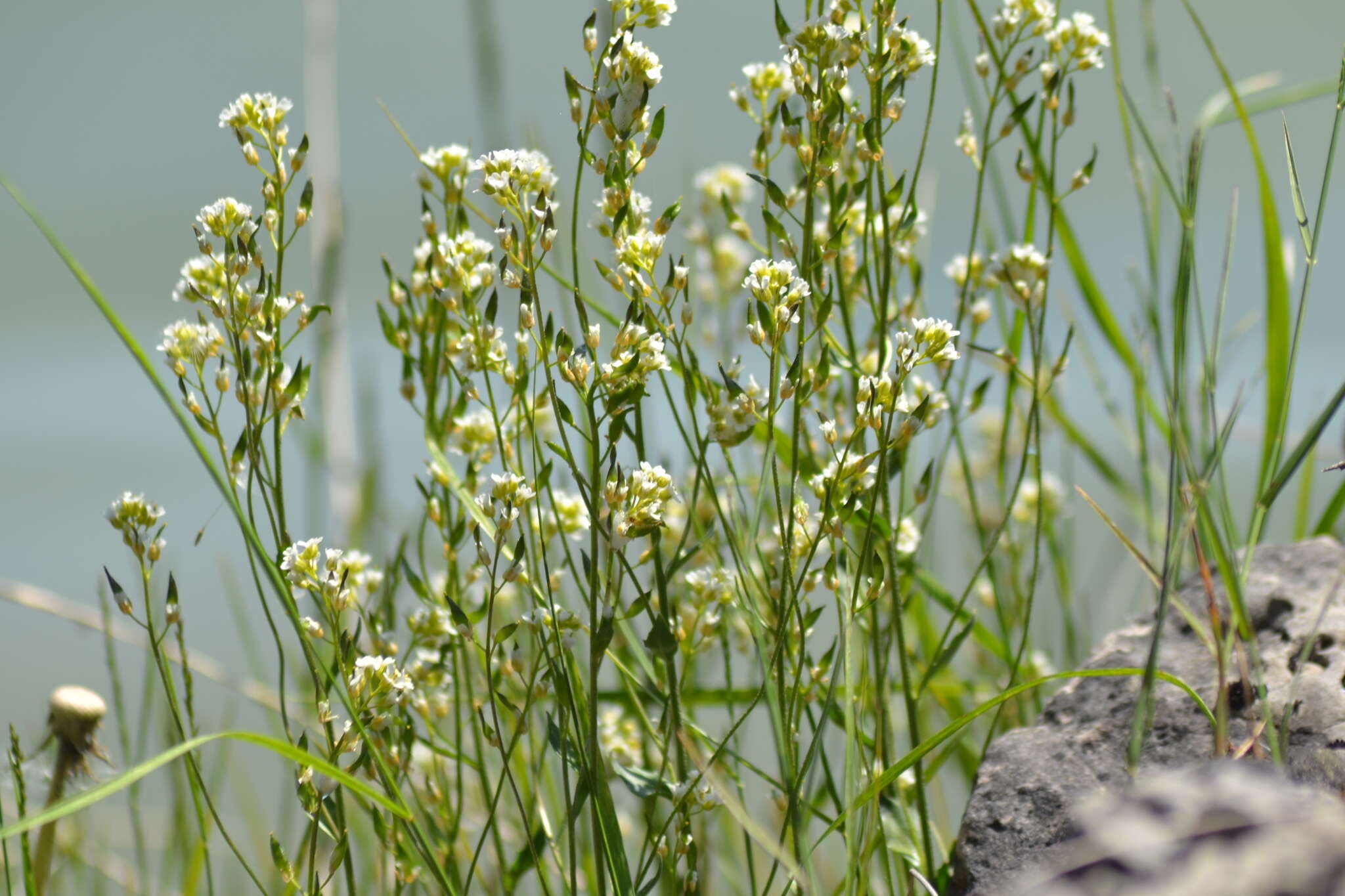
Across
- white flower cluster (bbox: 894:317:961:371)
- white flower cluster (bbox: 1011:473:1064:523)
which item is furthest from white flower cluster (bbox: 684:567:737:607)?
white flower cluster (bbox: 1011:473:1064:523)

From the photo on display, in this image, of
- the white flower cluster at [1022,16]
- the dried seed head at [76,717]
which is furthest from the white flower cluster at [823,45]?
the dried seed head at [76,717]

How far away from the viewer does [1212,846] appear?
0.94 ft

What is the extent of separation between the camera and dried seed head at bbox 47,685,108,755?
2.66 feet

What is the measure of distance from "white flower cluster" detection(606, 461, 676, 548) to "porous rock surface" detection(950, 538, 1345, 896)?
0.94 ft

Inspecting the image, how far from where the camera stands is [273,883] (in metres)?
1.11

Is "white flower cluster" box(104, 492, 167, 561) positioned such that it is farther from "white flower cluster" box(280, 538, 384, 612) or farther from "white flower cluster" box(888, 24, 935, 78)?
"white flower cluster" box(888, 24, 935, 78)

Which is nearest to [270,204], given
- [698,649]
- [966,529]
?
[698,649]

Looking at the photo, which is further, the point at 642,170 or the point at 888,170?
the point at 888,170

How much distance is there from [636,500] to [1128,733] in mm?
408

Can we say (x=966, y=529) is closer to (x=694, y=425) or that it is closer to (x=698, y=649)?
(x=698, y=649)

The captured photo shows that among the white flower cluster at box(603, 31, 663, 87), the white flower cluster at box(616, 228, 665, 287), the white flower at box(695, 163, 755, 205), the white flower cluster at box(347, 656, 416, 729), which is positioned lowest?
the white flower cluster at box(347, 656, 416, 729)

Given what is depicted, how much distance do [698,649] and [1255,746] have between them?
1.20 feet

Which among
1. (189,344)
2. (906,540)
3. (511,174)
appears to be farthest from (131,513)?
(906,540)

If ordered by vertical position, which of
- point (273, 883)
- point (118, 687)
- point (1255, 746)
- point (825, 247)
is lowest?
point (273, 883)
